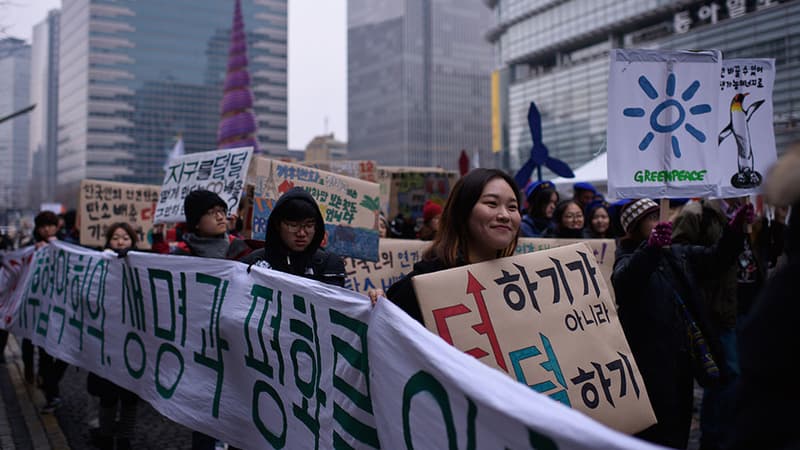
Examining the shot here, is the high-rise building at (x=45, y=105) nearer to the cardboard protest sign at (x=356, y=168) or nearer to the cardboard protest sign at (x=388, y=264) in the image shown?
the cardboard protest sign at (x=356, y=168)

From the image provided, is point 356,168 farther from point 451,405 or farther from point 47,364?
point 451,405

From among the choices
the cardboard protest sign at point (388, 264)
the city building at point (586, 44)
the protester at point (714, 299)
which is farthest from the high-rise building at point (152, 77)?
the protester at point (714, 299)

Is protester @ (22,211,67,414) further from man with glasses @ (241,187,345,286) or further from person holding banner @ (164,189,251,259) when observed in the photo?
man with glasses @ (241,187,345,286)

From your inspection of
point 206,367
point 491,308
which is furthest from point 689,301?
point 206,367

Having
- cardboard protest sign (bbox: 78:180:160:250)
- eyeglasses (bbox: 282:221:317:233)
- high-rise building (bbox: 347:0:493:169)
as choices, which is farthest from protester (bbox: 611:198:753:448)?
high-rise building (bbox: 347:0:493:169)

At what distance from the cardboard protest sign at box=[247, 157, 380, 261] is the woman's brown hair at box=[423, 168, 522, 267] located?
2.55m

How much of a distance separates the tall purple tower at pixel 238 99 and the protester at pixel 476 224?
48331mm

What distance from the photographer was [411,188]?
8.85m

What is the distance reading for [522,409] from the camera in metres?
1.59

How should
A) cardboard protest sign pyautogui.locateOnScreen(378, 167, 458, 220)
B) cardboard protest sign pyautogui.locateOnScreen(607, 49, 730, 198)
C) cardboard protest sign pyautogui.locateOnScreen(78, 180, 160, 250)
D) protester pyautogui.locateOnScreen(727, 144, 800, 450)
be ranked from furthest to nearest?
cardboard protest sign pyautogui.locateOnScreen(378, 167, 458, 220) → cardboard protest sign pyautogui.locateOnScreen(78, 180, 160, 250) → cardboard protest sign pyautogui.locateOnScreen(607, 49, 730, 198) → protester pyautogui.locateOnScreen(727, 144, 800, 450)

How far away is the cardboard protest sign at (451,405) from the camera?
1471 millimetres

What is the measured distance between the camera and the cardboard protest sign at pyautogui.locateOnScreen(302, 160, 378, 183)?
8148 mm

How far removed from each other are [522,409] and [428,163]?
116999 mm

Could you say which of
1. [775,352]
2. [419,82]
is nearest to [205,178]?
[775,352]
